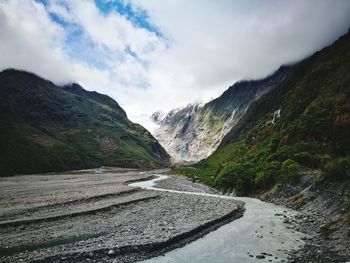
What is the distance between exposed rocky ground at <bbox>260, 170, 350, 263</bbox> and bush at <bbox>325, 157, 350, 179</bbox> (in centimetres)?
113

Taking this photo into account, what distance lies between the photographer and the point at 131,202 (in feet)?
169

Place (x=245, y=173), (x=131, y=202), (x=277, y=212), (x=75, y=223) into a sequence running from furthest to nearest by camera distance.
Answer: (x=245, y=173), (x=131, y=202), (x=277, y=212), (x=75, y=223)

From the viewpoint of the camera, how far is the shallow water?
23281 mm

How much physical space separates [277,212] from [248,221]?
653cm

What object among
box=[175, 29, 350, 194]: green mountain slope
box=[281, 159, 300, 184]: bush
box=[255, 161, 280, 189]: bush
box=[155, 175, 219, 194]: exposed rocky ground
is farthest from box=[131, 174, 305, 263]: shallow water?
box=[155, 175, 219, 194]: exposed rocky ground

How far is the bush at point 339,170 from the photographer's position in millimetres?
36688

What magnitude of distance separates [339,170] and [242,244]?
19165mm

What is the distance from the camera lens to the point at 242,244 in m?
26.8

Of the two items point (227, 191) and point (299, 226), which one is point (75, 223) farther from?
point (227, 191)

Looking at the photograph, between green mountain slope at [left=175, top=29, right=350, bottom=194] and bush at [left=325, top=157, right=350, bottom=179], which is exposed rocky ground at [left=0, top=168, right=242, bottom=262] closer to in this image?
bush at [left=325, top=157, right=350, bottom=179]

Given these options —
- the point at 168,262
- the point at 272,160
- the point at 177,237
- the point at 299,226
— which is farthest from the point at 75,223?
the point at 272,160

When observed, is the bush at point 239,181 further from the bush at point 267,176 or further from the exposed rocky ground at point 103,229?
the exposed rocky ground at point 103,229

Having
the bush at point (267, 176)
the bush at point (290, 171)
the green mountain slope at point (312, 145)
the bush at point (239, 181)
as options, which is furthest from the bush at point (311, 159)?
the bush at point (239, 181)

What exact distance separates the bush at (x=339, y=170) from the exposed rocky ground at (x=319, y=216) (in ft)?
3.71
